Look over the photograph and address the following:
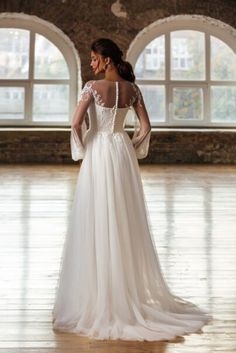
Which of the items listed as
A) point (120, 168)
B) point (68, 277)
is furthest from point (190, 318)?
point (120, 168)

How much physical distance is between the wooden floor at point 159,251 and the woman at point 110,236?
0.16 m

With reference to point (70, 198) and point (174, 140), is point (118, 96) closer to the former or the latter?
point (70, 198)

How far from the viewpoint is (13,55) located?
428 inches

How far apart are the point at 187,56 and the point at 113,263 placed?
9.11m

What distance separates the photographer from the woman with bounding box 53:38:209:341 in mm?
2522

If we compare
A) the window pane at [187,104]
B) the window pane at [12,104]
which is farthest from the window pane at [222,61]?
the window pane at [12,104]

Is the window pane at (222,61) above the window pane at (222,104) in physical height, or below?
above

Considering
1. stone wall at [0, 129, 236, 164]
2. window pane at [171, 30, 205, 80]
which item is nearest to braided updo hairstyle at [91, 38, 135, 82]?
stone wall at [0, 129, 236, 164]

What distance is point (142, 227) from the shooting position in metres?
2.70

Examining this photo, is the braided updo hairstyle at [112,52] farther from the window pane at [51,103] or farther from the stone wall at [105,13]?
the window pane at [51,103]

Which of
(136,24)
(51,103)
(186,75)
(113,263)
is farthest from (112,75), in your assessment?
(186,75)

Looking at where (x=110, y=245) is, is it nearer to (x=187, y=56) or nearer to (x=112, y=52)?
(x=112, y=52)

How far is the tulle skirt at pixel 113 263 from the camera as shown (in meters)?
2.50

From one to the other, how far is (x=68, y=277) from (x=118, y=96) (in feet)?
3.06
